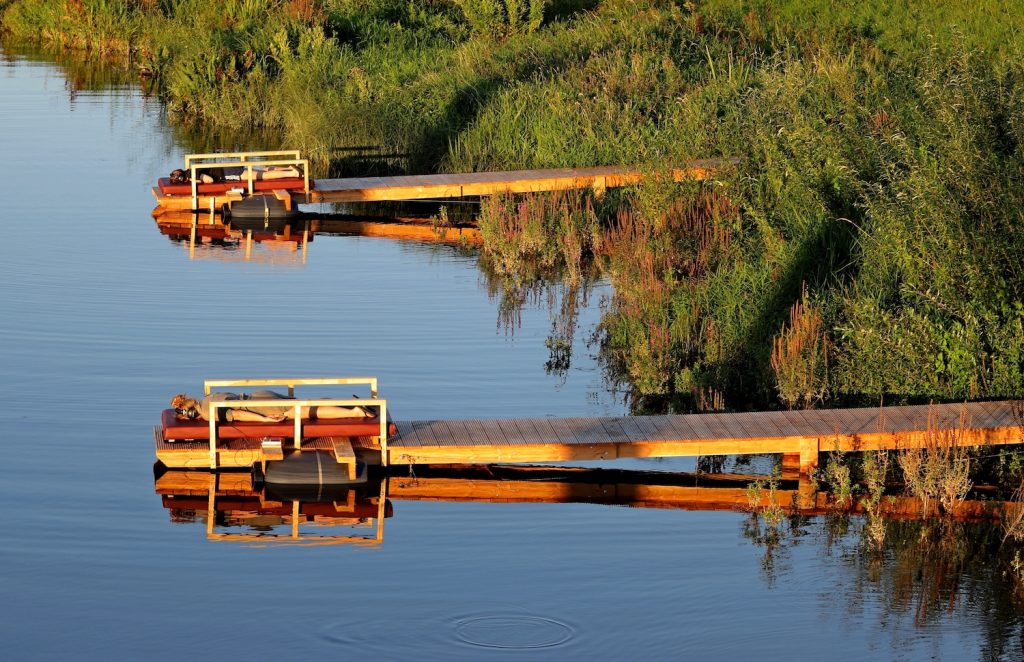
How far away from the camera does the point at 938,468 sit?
12047 mm


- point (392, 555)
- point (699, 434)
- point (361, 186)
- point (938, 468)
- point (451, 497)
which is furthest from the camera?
point (361, 186)

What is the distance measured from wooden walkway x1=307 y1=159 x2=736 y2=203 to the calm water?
4878 millimetres

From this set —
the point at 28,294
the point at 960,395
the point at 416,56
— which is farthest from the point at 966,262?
the point at 416,56

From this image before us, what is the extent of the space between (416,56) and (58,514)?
756 inches

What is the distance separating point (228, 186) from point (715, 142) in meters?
6.20

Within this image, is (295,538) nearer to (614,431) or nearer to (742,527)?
(614,431)

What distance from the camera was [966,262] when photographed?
14.0m

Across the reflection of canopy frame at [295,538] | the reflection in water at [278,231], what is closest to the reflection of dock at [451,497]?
the reflection of canopy frame at [295,538]

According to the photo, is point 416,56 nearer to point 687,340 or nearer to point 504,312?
point 504,312

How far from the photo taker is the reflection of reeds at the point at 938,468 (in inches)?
474

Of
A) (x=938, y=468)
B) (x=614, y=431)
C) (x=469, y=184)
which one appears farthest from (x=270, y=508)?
(x=469, y=184)

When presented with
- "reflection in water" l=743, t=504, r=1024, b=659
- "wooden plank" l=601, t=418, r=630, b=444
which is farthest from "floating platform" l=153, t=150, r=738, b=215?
"reflection in water" l=743, t=504, r=1024, b=659

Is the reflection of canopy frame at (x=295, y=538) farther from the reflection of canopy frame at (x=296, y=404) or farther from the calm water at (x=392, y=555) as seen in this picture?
the reflection of canopy frame at (x=296, y=404)

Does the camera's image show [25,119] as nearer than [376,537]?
No
